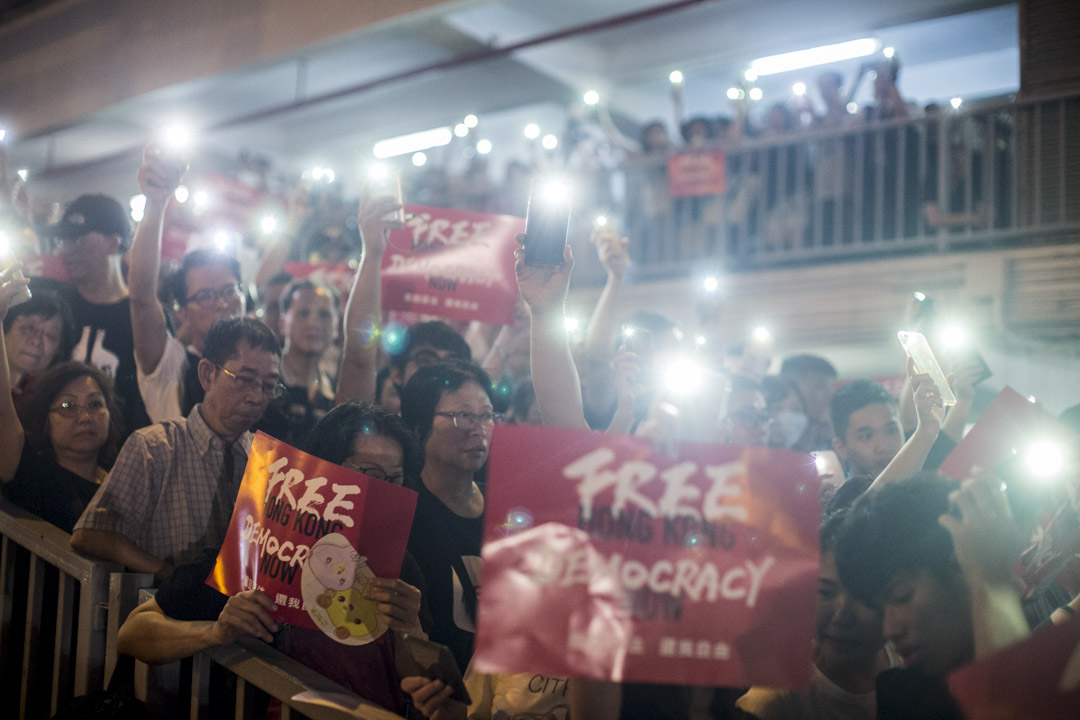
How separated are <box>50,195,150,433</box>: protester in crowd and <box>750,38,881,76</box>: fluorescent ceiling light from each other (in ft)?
21.6

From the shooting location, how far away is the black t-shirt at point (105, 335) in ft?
12.0

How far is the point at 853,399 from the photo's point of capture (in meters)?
3.37

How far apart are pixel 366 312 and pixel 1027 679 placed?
7.67 feet

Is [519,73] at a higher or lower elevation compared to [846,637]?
higher

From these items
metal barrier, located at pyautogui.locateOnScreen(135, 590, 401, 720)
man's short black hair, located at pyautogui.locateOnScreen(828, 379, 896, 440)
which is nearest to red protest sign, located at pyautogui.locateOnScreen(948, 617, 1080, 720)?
metal barrier, located at pyautogui.locateOnScreen(135, 590, 401, 720)

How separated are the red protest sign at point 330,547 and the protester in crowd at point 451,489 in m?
0.21

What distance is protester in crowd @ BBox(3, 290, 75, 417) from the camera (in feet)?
11.2

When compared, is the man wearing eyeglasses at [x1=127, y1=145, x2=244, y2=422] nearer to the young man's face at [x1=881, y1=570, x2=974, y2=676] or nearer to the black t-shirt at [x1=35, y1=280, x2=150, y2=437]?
the black t-shirt at [x1=35, y1=280, x2=150, y2=437]

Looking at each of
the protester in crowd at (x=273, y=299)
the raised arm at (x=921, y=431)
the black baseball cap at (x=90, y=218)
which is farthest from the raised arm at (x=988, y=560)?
the black baseball cap at (x=90, y=218)

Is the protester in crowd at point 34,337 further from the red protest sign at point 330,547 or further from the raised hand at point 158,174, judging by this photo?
the red protest sign at point 330,547

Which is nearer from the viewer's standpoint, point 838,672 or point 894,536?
point 894,536

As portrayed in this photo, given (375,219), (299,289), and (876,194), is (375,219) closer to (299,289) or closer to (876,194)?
(299,289)

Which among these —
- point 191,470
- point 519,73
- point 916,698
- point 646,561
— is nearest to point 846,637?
point 916,698

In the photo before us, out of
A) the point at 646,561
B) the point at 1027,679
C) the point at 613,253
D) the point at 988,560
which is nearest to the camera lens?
the point at 1027,679
